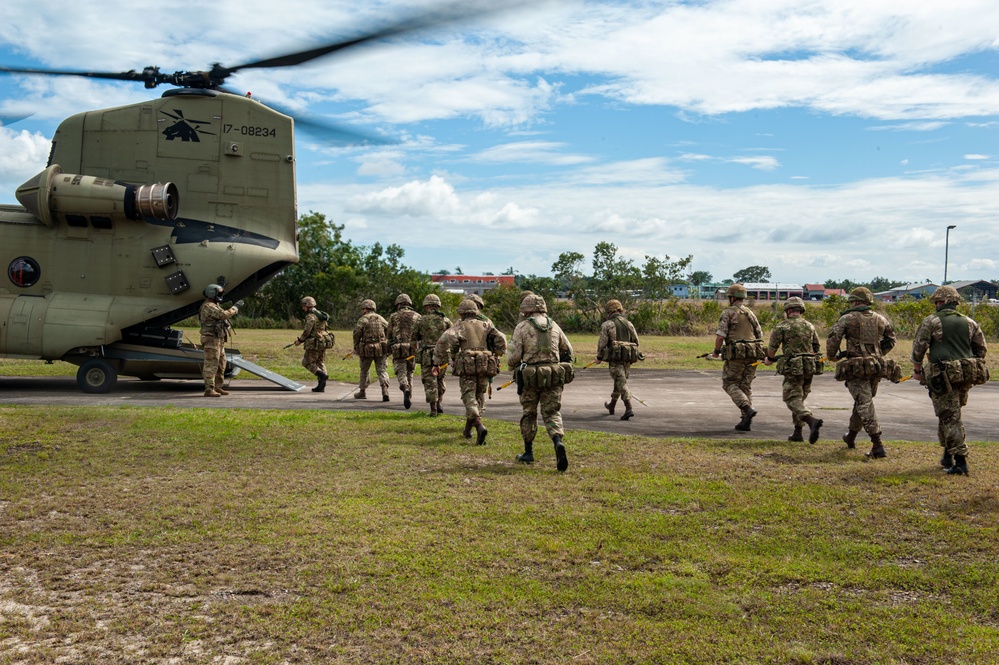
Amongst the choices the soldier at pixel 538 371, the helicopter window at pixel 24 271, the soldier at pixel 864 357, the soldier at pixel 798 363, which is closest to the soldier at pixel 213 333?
the helicopter window at pixel 24 271

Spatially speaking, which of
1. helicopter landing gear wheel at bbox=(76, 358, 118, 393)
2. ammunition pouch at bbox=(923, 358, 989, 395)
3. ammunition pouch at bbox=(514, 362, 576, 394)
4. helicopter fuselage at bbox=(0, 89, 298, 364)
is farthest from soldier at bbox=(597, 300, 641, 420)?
helicopter landing gear wheel at bbox=(76, 358, 118, 393)

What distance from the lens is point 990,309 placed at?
33719mm

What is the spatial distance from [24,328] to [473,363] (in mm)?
8614

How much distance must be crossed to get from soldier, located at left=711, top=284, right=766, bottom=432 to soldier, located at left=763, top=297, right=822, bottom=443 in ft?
A: 2.39

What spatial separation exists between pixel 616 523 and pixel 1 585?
4229 millimetres

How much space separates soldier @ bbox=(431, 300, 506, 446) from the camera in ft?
33.1

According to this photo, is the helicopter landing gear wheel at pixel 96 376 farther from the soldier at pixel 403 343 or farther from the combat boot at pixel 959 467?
the combat boot at pixel 959 467

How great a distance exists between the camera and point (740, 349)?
11188 millimetres

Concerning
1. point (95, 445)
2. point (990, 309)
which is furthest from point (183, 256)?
point (990, 309)

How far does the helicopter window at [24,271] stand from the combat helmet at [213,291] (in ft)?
9.73

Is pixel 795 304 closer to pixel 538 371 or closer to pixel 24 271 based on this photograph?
pixel 538 371

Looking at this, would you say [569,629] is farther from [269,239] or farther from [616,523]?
[269,239]

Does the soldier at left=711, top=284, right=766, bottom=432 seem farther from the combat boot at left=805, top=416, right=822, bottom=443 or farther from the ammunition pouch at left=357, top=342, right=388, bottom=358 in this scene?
the ammunition pouch at left=357, top=342, right=388, bottom=358

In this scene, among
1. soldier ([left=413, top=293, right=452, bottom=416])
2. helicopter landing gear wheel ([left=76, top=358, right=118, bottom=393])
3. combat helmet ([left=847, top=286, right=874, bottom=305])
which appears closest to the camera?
combat helmet ([left=847, top=286, right=874, bottom=305])
